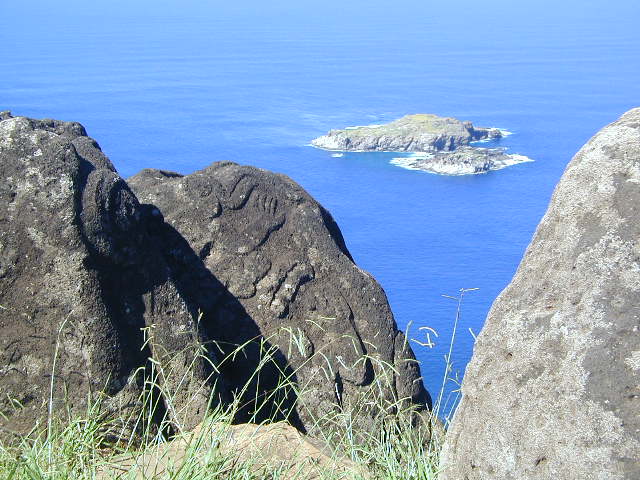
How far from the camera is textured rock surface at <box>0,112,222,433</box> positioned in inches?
136

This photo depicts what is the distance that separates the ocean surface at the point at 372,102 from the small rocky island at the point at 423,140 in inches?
36.7

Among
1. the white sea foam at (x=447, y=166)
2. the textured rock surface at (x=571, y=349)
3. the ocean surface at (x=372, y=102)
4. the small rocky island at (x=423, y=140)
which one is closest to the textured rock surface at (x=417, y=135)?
the small rocky island at (x=423, y=140)

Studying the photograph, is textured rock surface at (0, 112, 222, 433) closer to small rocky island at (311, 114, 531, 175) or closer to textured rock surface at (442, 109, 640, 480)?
textured rock surface at (442, 109, 640, 480)

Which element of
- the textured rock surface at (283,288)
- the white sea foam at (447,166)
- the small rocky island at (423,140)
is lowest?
the textured rock surface at (283,288)

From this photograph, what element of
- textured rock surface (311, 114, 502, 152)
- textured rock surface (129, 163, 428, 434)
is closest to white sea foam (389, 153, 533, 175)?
textured rock surface (311, 114, 502, 152)

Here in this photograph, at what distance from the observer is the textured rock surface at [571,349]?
78.2 inches

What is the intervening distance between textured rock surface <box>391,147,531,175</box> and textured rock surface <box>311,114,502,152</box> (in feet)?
4.17

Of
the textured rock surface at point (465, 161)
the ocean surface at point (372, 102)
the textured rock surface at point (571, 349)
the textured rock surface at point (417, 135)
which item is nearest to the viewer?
the textured rock surface at point (571, 349)

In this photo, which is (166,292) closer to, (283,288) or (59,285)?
(59,285)

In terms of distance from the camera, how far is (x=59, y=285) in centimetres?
347

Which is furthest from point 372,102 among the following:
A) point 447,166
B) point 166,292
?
point 166,292

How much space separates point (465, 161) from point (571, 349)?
1442 inches

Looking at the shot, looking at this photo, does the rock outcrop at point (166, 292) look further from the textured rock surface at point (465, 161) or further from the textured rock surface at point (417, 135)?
the textured rock surface at point (417, 135)

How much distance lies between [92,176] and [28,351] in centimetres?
79
